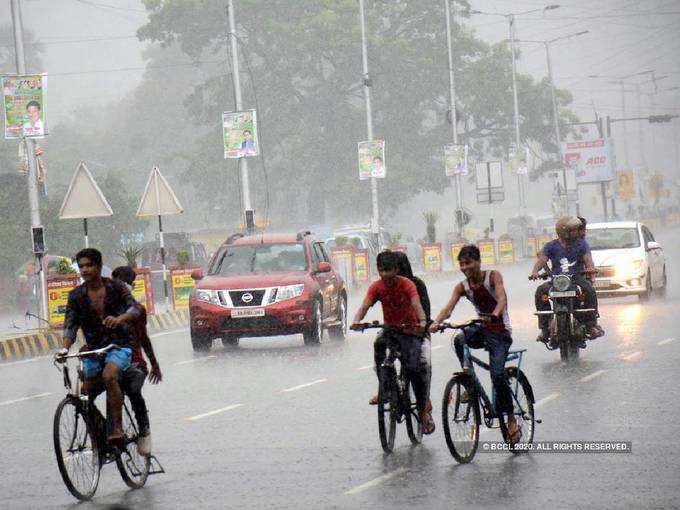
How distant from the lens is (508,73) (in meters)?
83.9

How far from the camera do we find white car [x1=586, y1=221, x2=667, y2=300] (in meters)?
27.2

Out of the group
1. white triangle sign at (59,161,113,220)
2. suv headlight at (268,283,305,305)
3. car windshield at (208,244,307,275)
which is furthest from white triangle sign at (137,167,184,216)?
suv headlight at (268,283,305,305)

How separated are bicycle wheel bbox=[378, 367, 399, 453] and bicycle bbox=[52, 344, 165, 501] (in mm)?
1857

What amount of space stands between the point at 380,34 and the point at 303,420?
7021cm

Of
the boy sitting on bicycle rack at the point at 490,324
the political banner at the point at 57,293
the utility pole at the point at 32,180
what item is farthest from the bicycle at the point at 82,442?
the utility pole at the point at 32,180

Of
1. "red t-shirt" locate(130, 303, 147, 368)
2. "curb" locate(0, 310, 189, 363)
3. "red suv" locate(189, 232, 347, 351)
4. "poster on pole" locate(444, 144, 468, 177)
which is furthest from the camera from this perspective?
"poster on pole" locate(444, 144, 468, 177)

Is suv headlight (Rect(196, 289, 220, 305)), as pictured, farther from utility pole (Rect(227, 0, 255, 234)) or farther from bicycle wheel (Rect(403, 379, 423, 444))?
utility pole (Rect(227, 0, 255, 234))

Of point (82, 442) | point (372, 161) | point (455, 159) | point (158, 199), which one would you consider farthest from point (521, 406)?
point (455, 159)

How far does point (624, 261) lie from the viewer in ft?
89.7

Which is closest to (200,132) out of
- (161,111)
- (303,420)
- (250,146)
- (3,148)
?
(161,111)

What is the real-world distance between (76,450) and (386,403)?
8.03ft

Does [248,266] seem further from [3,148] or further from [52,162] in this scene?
[52,162]

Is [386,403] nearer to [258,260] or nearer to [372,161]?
[258,260]

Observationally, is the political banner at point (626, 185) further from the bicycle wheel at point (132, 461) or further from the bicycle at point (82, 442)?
the bicycle at point (82, 442)
